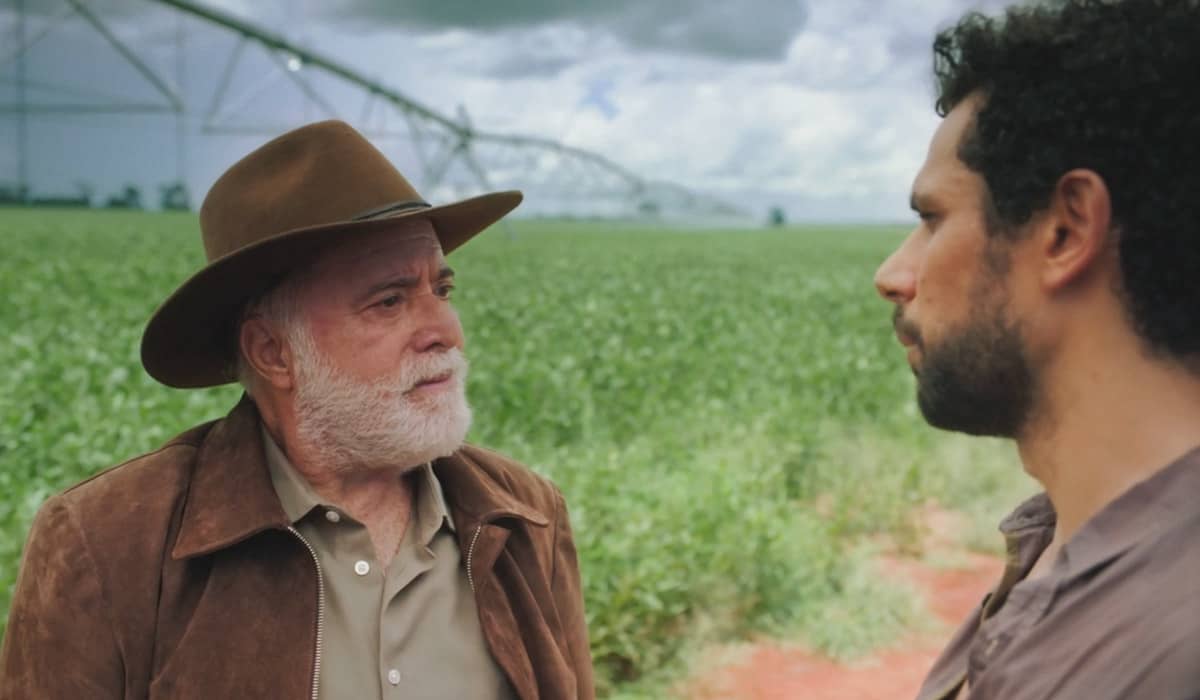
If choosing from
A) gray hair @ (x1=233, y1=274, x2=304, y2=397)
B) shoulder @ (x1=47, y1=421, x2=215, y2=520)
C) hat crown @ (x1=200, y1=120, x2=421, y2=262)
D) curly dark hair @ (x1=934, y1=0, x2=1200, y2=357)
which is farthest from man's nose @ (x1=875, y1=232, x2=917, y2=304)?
shoulder @ (x1=47, y1=421, x2=215, y2=520)

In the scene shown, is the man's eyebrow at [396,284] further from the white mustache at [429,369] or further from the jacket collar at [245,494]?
the jacket collar at [245,494]

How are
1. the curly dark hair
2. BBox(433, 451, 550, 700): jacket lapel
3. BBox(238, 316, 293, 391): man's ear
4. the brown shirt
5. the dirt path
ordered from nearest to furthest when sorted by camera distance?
the brown shirt
the curly dark hair
BBox(433, 451, 550, 700): jacket lapel
BBox(238, 316, 293, 391): man's ear
the dirt path

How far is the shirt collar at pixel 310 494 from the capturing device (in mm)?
2381

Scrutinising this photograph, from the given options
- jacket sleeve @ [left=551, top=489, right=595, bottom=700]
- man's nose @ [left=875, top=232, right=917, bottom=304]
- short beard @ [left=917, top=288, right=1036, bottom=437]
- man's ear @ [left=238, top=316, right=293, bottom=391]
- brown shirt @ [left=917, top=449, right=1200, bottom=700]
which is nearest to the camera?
brown shirt @ [left=917, top=449, right=1200, bottom=700]

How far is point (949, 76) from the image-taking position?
161cm

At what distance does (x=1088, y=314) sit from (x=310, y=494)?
164cm

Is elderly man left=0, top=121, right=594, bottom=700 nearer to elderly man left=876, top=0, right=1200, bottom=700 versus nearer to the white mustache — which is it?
the white mustache

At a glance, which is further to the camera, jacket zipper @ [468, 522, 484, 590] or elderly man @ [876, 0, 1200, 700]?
jacket zipper @ [468, 522, 484, 590]

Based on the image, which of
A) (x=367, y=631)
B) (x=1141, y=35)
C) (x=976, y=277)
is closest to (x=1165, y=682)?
(x=976, y=277)

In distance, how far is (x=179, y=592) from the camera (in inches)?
86.2

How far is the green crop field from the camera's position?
212 inches

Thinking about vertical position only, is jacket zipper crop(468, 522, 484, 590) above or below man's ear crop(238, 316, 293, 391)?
below

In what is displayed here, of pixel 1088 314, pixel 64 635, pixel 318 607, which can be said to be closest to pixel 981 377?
pixel 1088 314

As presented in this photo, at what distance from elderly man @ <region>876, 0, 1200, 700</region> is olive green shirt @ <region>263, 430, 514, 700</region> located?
1.18 m
